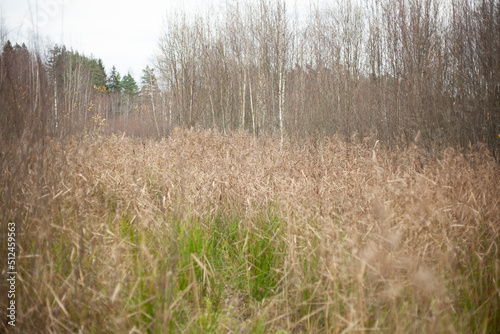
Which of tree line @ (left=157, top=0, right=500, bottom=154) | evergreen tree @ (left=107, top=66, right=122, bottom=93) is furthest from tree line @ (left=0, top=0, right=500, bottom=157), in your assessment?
evergreen tree @ (left=107, top=66, right=122, bottom=93)

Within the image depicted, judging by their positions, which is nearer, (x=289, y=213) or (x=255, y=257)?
(x=289, y=213)

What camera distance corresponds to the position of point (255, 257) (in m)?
2.34

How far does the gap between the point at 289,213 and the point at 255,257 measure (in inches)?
22.2

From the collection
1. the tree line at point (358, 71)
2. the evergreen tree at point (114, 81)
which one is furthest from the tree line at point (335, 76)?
the evergreen tree at point (114, 81)

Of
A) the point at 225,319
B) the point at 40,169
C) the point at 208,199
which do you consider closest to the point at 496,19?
the point at 208,199

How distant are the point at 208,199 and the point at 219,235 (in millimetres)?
404

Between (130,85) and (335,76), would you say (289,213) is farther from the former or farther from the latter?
(130,85)

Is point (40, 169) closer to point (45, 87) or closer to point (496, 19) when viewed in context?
point (45, 87)

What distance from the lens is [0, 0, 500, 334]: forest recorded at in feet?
4.88

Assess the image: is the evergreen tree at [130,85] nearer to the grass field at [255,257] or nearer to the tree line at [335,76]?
the tree line at [335,76]

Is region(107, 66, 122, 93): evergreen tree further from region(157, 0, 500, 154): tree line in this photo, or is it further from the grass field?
the grass field

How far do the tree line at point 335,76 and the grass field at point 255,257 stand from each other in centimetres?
92

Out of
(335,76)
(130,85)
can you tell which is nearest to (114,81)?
(130,85)

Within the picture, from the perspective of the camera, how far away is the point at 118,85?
4575cm
